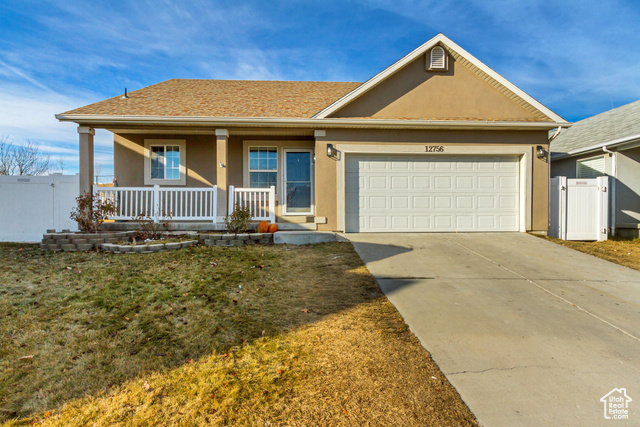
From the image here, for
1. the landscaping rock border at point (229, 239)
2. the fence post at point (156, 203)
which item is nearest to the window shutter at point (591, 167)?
the landscaping rock border at point (229, 239)

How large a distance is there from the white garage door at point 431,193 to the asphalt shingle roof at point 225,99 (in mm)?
2467

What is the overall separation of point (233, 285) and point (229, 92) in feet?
25.6

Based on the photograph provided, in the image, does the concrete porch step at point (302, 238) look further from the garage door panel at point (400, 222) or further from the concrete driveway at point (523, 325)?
the garage door panel at point (400, 222)

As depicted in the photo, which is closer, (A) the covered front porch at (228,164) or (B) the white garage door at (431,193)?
(B) the white garage door at (431,193)

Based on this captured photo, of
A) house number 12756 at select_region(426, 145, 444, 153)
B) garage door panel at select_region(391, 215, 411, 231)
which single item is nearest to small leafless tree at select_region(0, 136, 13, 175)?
garage door panel at select_region(391, 215, 411, 231)

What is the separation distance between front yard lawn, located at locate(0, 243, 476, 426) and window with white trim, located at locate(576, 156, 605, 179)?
1040 centimetres

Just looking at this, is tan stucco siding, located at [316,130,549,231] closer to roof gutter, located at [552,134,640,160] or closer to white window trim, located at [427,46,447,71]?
white window trim, located at [427,46,447,71]

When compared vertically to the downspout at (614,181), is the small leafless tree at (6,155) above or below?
above

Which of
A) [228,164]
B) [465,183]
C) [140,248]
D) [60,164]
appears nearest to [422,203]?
[465,183]

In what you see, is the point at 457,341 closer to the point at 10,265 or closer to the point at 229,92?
the point at 10,265

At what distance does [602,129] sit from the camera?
11602 mm

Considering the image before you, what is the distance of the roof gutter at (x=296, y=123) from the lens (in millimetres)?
8172

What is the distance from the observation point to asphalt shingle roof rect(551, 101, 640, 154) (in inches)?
400
